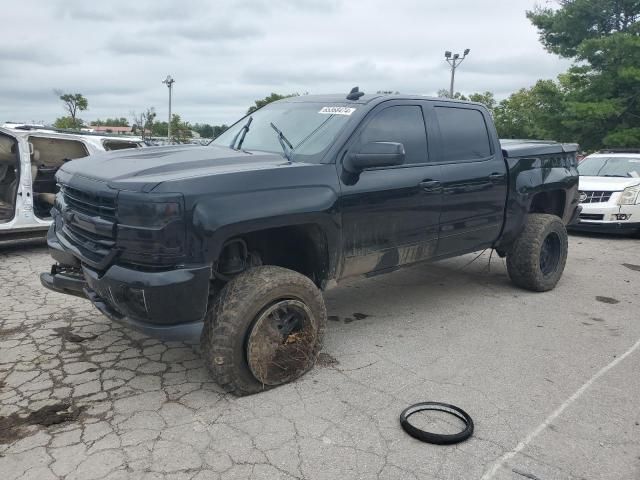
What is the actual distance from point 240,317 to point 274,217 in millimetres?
647

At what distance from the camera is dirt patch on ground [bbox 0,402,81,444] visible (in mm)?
2947

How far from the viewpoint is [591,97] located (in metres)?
19.8

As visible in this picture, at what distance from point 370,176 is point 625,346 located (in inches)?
100


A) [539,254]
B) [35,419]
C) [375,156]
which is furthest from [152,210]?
[539,254]

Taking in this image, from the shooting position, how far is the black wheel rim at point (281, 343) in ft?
11.1

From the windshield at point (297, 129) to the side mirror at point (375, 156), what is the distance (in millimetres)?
228

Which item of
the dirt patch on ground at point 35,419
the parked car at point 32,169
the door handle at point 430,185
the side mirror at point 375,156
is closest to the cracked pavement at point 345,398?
the dirt patch on ground at point 35,419

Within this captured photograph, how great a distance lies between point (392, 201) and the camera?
4125mm

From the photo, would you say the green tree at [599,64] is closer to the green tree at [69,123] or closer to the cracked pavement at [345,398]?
the cracked pavement at [345,398]

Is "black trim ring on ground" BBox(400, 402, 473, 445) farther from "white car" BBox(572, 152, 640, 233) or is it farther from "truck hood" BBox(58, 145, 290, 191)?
"white car" BBox(572, 152, 640, 233)

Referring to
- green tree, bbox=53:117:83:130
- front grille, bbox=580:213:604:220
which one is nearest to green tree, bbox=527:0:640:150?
front grille, bbox=580:213:604:220

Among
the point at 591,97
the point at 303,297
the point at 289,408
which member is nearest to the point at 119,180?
the point at 303,297

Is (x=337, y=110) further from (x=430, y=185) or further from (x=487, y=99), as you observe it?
(x=487, y=99)

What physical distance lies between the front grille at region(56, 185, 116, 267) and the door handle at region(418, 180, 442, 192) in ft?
7.80
